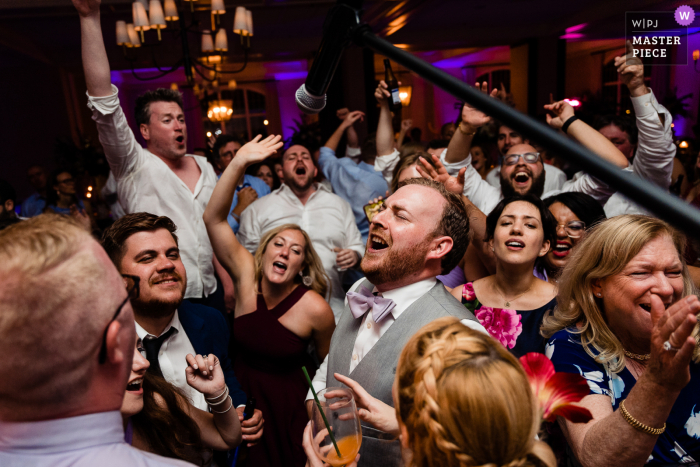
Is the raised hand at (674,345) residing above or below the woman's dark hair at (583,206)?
above

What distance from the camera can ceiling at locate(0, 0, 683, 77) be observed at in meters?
6.49

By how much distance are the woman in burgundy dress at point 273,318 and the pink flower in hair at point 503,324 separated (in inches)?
30.8

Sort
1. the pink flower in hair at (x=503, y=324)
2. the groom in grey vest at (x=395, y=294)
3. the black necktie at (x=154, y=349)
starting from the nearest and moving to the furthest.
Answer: the groom in grey vest at (x=395, y=294)
the black necktie at (x=154, y=349)
the pink flower in hair at (x=503, y=324)

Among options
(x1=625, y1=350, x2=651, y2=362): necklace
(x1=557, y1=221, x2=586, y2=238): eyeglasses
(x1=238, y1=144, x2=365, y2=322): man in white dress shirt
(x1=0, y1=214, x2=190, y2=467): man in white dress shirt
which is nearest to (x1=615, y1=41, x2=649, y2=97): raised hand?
(x1=557, y1=221, x2=586, y2=238): eyeglasses

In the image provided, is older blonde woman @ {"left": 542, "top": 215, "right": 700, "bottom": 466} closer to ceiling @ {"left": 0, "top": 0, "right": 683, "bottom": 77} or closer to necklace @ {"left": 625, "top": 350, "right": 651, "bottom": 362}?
necklace @ {"left": 625, "top": 350, "right": 651, "bottom": 362}

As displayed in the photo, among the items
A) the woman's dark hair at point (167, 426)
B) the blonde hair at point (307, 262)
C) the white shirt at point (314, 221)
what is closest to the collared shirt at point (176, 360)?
the woman's dark hair at point (167, 426)

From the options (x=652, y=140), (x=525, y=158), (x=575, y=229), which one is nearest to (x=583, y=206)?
(x=575, y=229)

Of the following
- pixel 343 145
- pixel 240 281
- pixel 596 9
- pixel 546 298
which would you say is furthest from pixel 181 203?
pixel 596 9

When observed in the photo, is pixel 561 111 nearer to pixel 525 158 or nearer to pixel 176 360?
pixel 525 158

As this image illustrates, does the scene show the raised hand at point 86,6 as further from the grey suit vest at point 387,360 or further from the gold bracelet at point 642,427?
the gold bracelet at point 642,427

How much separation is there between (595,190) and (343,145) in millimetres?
5616

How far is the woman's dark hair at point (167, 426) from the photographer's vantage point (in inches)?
52.2

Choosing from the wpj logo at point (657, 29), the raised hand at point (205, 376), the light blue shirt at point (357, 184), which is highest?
the wpj logo at point (657, 29)

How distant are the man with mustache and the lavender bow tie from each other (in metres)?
0.62
